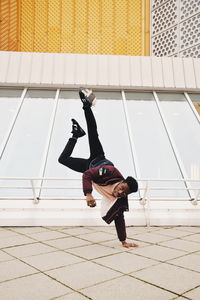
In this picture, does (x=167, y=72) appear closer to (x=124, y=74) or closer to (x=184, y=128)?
(x=124, y=74)

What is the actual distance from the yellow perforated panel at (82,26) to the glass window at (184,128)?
3983 mm

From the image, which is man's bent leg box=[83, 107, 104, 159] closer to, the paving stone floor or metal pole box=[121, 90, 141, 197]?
the paving stone floor

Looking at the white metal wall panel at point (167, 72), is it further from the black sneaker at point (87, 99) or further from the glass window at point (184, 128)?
the black sneaker at point (87, 99)

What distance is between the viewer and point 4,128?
5.99 m

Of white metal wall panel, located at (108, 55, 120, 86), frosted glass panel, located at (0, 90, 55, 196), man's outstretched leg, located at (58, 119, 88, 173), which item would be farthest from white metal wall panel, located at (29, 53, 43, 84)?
man's outstretched leg, located at (58, 119, 88, 173)

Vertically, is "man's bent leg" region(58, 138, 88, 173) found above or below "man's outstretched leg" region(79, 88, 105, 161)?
below

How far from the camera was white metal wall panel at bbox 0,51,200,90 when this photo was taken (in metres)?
6.80

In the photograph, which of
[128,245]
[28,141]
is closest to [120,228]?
[128,245]

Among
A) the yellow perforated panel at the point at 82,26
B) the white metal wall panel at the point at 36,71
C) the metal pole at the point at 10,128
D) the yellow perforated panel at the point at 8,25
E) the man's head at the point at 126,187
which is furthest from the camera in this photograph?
the yellow perforated panel at the point at 82,26

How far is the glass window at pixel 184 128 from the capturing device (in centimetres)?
543

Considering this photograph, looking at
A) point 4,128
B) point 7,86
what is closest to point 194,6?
point 7,86

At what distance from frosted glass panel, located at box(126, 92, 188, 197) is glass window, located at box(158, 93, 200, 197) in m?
0.23

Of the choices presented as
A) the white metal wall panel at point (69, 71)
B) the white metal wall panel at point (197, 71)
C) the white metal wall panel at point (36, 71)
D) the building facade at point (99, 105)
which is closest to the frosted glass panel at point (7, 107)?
the building facade at point (99, 105)

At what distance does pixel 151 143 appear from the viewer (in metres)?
5.83
